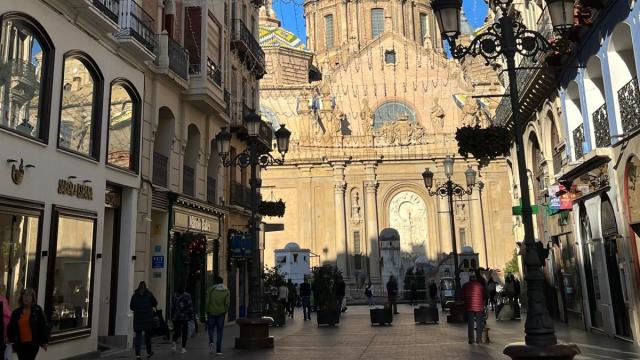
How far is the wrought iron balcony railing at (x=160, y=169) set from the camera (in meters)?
15.2

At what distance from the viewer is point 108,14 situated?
1208 cm

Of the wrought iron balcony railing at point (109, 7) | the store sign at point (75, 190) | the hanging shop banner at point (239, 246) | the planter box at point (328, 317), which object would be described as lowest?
the planter box at point (328, 317)

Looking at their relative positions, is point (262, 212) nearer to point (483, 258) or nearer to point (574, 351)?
point (574, 351)

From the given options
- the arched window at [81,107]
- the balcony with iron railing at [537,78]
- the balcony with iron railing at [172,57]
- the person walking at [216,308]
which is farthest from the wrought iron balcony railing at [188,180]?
the balcony with iron railing at [537,78]

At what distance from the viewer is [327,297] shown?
2044cm

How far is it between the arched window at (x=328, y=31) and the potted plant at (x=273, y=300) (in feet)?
114

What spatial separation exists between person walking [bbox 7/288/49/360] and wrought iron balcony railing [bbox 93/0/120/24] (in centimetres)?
671

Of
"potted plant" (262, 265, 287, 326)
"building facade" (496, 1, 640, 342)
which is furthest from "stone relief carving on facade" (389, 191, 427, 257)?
"building facade" (496, 1, 640, 342)

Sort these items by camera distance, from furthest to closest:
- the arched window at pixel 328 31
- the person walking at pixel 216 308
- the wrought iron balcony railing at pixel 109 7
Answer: the arched window at pixel 328 31, the person walking at pixel 216 308, the wrought iron balcony railing at pixel 109 7

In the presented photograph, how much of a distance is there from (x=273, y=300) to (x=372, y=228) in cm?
2153

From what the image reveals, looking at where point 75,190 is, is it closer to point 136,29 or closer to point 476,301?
point 136,29

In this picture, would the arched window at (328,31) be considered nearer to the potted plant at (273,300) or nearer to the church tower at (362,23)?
the church tower at (362,23)

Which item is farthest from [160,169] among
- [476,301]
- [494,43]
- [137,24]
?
[494,43]

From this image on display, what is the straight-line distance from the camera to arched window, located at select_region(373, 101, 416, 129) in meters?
46.3
